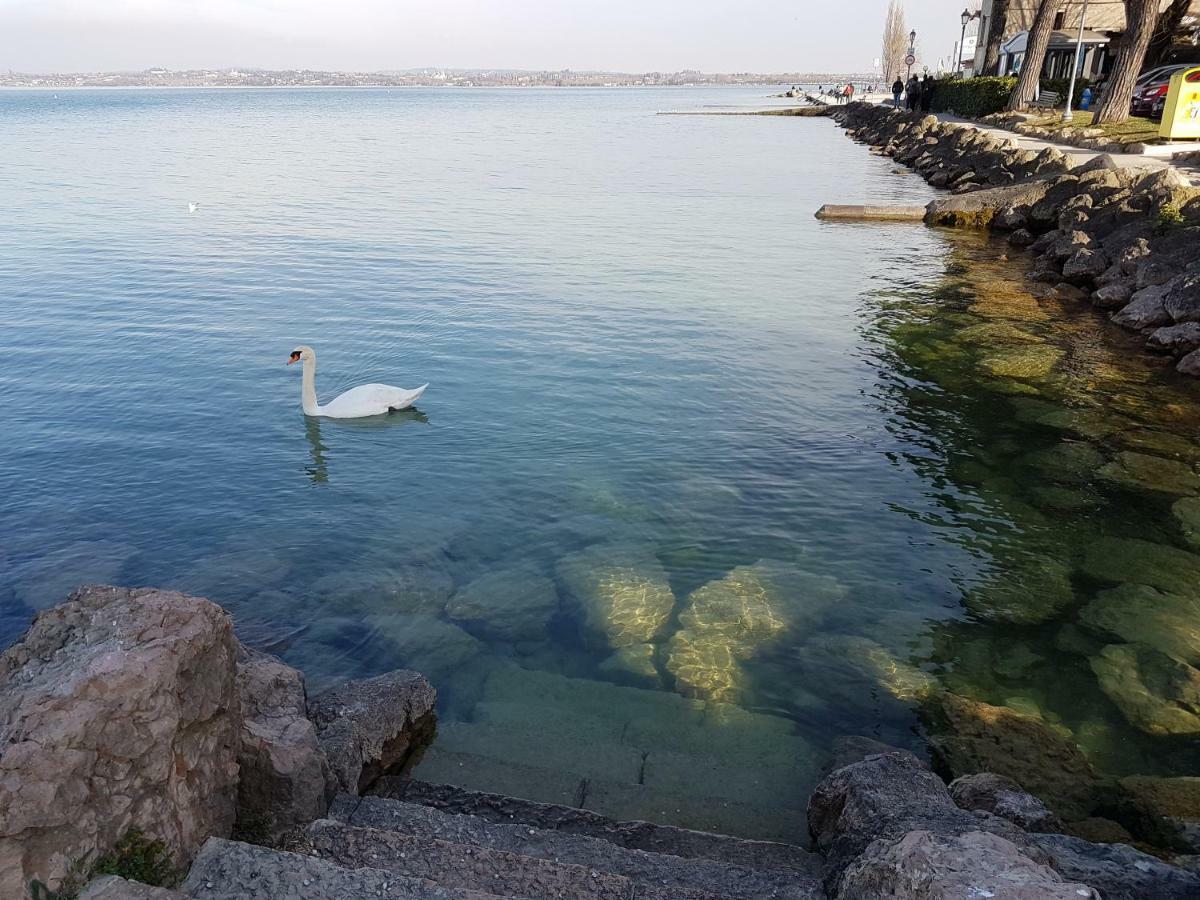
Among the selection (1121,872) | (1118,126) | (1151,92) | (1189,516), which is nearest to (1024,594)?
(1189,516)

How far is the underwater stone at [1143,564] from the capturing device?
8.26 meters

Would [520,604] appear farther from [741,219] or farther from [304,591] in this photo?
[741,219]

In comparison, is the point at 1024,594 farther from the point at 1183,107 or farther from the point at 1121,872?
the point at 1183,107

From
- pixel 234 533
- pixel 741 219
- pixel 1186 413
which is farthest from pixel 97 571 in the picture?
pixel 741 219

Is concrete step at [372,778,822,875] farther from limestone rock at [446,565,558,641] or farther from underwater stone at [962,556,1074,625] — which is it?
underwater stone at [962,556,1074,625]

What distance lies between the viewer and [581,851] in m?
4.66

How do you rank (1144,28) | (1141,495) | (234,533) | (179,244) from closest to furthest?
Answer: 1. (234,533)
2. (1141,495)
3. (179,244)
4. (1144,28)

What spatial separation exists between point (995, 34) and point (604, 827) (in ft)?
202

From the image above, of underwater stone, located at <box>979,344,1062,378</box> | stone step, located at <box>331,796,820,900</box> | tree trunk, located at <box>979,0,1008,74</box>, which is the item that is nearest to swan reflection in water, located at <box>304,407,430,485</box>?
stone step, located at <box>331,796,820,900</box>

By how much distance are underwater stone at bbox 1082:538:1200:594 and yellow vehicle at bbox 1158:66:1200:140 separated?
21.7m

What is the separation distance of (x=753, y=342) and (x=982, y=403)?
13.0 feet

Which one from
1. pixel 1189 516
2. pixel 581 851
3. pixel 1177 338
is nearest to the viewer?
pixel 581 851

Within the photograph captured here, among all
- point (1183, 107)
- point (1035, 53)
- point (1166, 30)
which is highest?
point (1166, 30)

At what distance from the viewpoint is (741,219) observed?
87.2 ft
